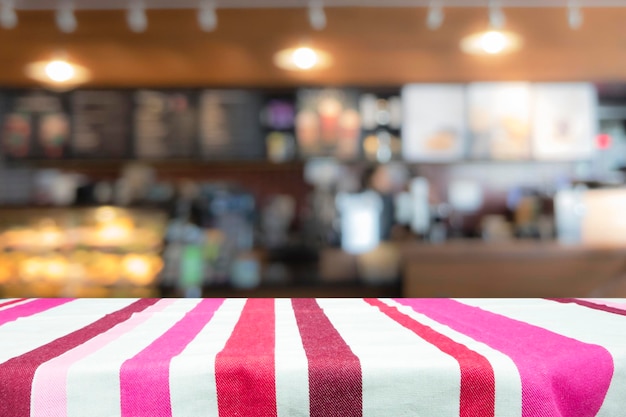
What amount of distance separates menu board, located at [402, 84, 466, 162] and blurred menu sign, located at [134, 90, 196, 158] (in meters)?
1.42

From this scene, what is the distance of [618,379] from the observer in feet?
2.23

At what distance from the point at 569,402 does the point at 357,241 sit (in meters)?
3.18

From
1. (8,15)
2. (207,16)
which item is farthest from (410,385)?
(8,15)

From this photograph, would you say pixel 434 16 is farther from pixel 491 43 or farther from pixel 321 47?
pixel 321 47

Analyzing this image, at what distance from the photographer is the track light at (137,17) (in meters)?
3.47

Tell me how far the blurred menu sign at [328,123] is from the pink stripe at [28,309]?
2.78 metres

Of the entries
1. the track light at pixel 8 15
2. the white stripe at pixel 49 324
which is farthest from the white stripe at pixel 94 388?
the track light at pixel 8 15

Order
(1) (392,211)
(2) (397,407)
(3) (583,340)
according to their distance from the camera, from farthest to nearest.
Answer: (1) (392,211), (3) (583,340), (2) (397,407)

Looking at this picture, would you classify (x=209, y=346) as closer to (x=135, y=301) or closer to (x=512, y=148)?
(x=135, y=301)

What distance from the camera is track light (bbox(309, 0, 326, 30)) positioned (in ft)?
11.6

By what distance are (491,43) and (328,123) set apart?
3.74ft

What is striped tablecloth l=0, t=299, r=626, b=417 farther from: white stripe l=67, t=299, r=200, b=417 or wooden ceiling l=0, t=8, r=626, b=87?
wooden ceiling l=0, t=8, r=626, b=87

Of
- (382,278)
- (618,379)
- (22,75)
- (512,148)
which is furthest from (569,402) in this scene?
(22,75)

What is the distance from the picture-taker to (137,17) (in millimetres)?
3467
